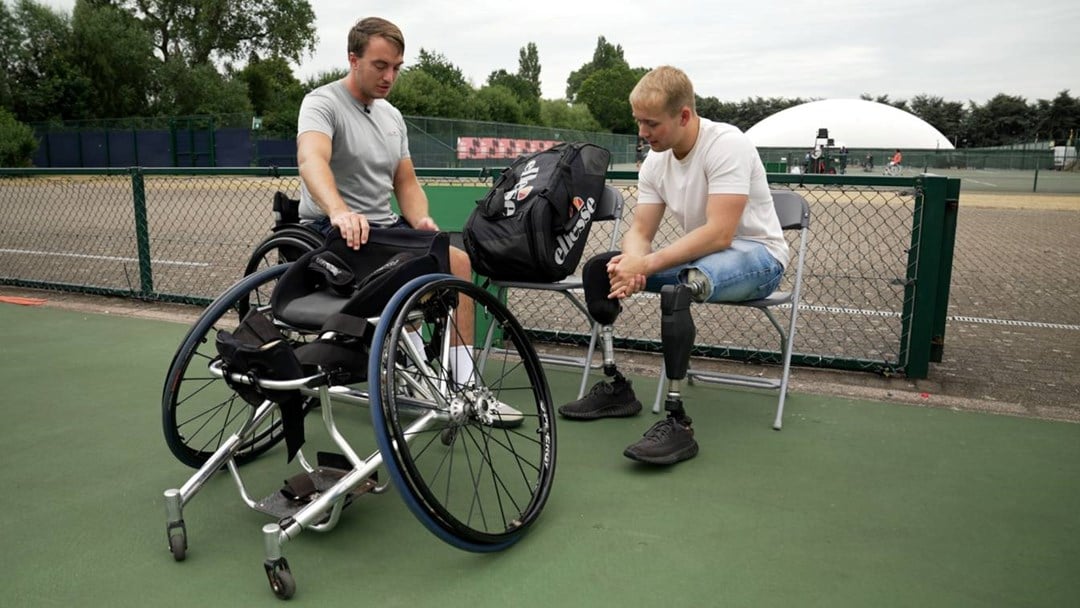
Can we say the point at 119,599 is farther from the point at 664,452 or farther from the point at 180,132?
the point at 180,132

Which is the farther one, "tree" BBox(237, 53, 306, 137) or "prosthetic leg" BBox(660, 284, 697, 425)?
"tree" BBox(237, 53, 306, 137)

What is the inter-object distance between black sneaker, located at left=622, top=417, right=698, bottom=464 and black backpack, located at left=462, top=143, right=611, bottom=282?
33.4 inches

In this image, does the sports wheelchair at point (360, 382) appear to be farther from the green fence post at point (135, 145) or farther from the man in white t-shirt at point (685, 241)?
the green fence post at point (135, 145)

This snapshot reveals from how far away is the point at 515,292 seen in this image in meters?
Answer: 7.21

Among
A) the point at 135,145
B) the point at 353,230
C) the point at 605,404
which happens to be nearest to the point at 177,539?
the point at 353,230

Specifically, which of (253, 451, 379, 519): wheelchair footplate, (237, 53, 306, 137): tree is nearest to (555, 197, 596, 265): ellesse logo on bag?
(253, 451, 379, 519): wheelchair footplate

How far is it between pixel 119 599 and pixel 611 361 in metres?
2.17

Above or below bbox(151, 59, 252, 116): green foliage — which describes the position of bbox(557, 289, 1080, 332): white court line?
below

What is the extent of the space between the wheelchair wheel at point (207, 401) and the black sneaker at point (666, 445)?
119cm

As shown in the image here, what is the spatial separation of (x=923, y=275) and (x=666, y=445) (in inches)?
74.5

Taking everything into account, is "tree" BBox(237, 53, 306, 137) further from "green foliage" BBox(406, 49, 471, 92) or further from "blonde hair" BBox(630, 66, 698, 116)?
"blonde hair" BBox(630, 66, 698, 116)

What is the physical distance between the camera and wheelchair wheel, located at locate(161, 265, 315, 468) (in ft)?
8.71

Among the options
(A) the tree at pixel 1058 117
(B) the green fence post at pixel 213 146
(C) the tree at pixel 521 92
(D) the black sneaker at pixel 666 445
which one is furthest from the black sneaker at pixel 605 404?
(A) the tree at pixel 1058 117

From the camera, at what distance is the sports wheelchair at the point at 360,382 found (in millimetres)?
2221
